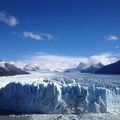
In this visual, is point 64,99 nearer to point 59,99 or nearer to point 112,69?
point 59,99

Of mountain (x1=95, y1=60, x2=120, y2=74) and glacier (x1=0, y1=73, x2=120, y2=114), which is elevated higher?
mountain (x1=95, y1=60, x2=120, y2=74)

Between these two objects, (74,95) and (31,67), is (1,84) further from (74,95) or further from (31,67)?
(31,67)

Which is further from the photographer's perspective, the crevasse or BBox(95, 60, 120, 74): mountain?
BBox(95, 60, 120, 74): mountain

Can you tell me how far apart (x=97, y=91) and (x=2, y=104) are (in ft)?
21.0

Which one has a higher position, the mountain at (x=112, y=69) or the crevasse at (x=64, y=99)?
the mountain at (x=112, y=69)

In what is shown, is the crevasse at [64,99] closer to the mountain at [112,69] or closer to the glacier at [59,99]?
the glacier at [59,99]

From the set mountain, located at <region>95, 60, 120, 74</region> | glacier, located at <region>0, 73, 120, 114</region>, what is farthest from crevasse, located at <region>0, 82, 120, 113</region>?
mountain, located at <region>95, 60, 120, 74</region>

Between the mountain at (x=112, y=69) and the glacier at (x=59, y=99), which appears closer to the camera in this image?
the glacier at (x=59, y=99)

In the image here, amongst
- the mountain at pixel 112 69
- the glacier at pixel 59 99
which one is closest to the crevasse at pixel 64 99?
the glacier at pixel 59 99

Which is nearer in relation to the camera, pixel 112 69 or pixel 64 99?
pixel 64 99

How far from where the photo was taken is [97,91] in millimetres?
22219

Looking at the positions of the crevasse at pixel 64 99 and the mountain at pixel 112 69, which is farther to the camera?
the mountain at pixel 112 69

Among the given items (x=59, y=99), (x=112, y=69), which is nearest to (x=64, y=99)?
(x=59, y=99)

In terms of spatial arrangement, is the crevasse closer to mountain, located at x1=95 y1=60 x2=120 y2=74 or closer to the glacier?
the glacier
